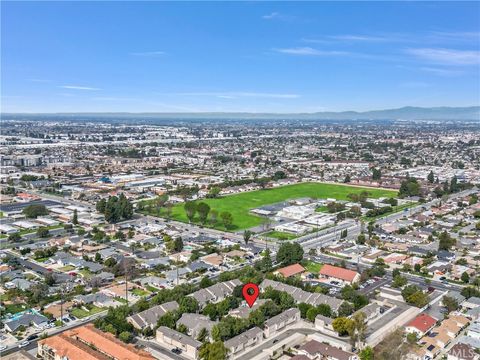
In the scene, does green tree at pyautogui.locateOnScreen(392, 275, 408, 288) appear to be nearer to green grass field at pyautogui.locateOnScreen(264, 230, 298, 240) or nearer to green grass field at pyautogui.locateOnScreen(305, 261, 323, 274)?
green grass field at pyautogui.locateOnScreen(305, 261, 323, 274)

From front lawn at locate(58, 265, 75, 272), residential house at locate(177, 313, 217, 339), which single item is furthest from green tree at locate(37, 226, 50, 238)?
residential house at locate(177, 313, 217, 339)

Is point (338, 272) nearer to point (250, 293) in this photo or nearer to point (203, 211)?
point (250, 293)

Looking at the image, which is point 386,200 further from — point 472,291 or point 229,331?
point 229,331

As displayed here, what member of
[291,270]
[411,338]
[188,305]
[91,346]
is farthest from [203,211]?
[411,338]

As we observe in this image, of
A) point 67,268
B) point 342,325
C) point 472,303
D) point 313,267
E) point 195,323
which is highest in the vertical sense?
point 342,325

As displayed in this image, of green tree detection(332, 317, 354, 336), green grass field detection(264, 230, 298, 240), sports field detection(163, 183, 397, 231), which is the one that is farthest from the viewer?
sports field detection(163, 183, 397, 231)
